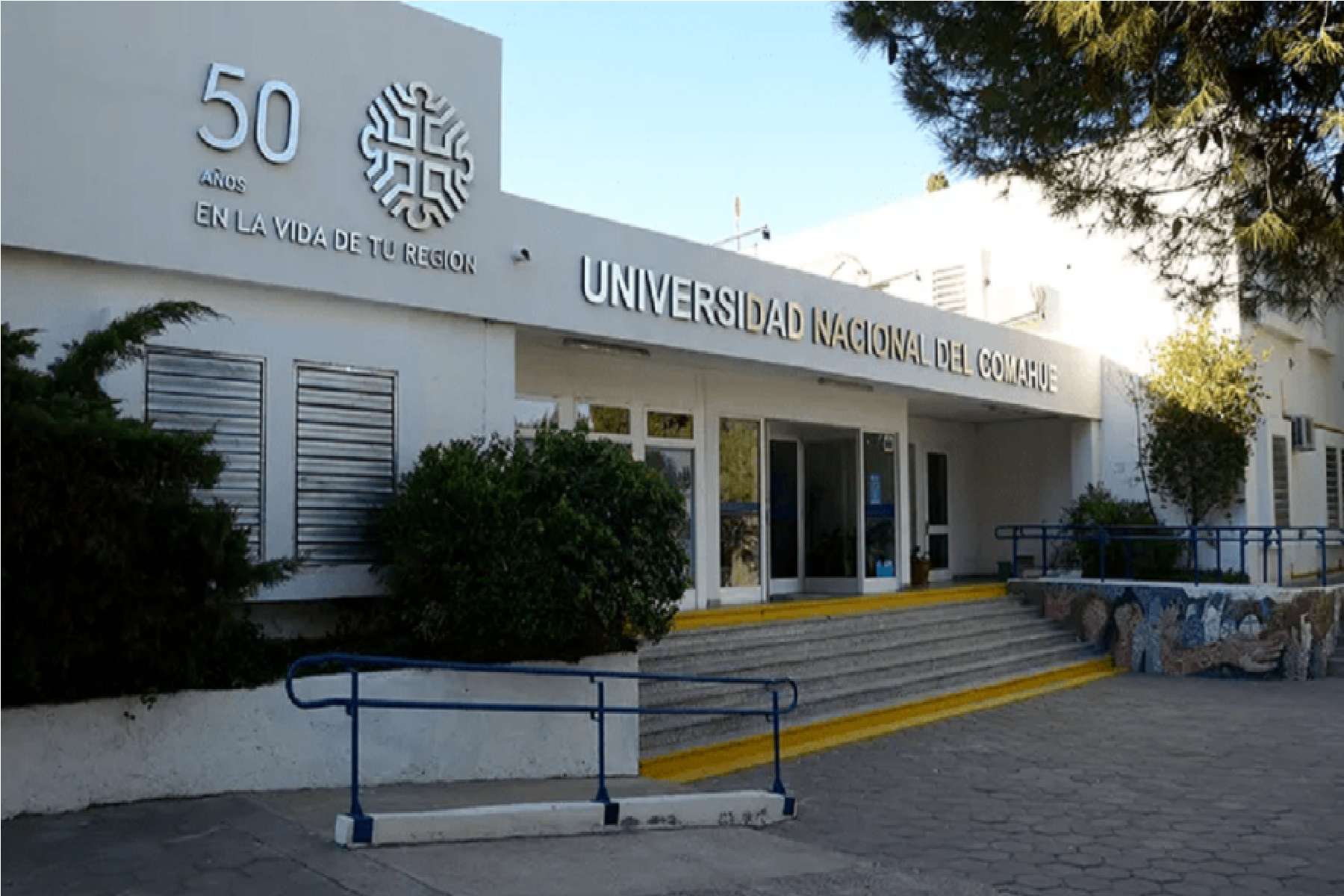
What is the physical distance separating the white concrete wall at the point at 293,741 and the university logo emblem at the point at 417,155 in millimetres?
3566

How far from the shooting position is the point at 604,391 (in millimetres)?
13477

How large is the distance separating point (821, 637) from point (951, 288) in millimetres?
9838

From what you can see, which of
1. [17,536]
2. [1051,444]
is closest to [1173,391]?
[1051,444]

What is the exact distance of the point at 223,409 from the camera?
845cm

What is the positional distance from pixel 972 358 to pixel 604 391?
5928 mm

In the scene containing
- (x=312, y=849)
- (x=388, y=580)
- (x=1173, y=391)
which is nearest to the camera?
(x=312, y=849)

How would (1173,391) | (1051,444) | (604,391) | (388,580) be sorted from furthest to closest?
1. (1051,444)
2. (1173,391)
3. (604,391)
4. (388,580)

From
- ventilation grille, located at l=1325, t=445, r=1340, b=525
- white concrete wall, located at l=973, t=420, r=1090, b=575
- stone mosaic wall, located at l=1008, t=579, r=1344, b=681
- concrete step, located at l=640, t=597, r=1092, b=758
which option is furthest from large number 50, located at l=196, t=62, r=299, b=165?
ventilation grille, located at l=1325, t=445, r=1340, b=525

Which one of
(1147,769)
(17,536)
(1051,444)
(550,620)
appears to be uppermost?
(1051,444)

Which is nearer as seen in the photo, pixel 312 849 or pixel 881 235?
pixel 312 849

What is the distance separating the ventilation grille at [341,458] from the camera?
349 inches

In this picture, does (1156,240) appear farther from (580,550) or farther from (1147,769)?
(580,550)

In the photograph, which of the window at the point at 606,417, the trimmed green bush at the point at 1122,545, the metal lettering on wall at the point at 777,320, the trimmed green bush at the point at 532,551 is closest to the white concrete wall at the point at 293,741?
the trimmed green bush at the point at 532,551

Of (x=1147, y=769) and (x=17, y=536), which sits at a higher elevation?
(x=17, y=536)
